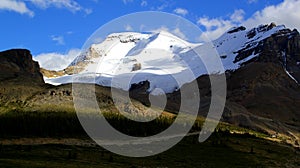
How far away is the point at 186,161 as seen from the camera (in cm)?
8425

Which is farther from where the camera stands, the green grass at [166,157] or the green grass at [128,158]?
the green grass at [128,158]

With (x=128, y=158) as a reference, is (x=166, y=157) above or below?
above

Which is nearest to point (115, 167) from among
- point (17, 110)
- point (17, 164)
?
point (17, 164)

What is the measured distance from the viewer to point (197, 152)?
337ft

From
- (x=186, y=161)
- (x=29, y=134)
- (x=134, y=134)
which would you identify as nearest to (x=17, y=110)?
(x=29, y=134)

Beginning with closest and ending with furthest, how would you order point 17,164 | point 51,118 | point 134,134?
point 17,164 < point 134,134 < point 51,118

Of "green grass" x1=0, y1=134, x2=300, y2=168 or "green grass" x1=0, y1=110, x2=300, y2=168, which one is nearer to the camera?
"green grass" x1=0, y1=134, x2=300, y2=168

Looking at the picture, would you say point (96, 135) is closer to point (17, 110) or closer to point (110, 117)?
point (110, 117)

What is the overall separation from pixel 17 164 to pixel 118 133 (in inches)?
4153

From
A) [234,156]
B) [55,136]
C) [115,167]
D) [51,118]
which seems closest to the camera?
[115,167]

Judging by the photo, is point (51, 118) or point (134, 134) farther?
Result: point (51, 118)

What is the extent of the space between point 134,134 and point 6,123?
148 ft

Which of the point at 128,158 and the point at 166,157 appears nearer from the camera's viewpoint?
the point at 128,158

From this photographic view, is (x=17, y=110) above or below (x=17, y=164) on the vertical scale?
above
